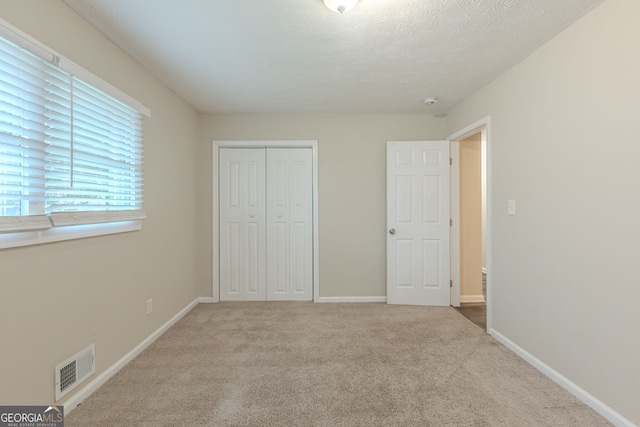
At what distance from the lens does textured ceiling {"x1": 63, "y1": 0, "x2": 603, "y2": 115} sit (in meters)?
1.69

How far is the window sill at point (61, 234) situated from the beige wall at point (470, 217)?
366cm

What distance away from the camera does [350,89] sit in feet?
9.39

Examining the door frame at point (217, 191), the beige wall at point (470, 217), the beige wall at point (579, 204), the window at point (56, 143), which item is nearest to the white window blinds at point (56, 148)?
the window at point (56, 143)

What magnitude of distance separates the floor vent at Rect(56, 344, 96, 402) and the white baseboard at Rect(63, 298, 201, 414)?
0.07m

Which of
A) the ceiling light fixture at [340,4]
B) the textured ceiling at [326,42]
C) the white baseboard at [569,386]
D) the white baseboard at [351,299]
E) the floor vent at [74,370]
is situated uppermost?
the textured ceiling at [326,42]

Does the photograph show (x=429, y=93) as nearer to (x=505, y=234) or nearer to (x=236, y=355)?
(x=505, y=234)

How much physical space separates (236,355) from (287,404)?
2.49 ft

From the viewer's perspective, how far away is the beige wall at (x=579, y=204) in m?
1.51

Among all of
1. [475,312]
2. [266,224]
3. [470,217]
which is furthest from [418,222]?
[266,224]

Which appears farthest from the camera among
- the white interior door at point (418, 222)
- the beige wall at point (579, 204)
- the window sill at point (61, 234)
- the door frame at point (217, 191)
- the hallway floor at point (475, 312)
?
the door frame at point (217, 191)

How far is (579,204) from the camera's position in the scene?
5.86 feet

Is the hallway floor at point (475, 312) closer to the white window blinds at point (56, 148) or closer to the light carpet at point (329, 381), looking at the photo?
the light carpet at point (329, 381)

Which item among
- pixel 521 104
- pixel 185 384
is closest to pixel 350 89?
pixel 521 104

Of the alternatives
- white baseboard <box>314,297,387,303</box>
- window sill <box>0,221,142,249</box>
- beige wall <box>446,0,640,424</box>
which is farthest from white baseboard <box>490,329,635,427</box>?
window sill <box>0,221,142,249</box>
